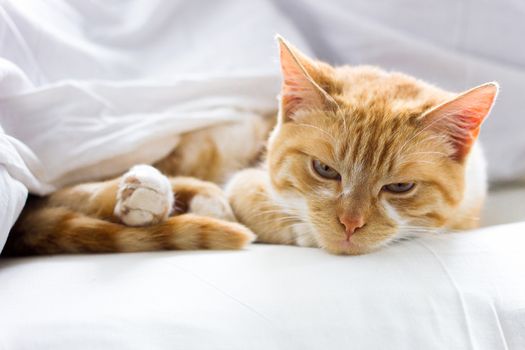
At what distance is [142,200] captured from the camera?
1.36 metres

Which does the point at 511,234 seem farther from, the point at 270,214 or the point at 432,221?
the point at 270,214

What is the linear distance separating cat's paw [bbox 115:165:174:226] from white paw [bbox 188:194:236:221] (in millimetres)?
125

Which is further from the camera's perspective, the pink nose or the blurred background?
the blurred background

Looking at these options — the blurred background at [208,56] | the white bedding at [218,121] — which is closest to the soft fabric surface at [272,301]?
the white bedding at [218,121]

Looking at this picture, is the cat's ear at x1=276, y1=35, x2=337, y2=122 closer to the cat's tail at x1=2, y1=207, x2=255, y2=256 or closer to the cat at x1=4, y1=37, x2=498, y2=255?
the cat at x1=4, y1=37, x2=498, y2=255

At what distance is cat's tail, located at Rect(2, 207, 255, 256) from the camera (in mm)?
1326

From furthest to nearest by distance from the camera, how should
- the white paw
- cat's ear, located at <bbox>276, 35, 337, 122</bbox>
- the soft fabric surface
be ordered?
the white paw → cat's ear, located at <bbox>276, 35, 337, 122</bbox> → the soft fabric surface

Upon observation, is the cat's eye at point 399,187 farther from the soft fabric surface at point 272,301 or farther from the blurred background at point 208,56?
the blurred background at point 208,56

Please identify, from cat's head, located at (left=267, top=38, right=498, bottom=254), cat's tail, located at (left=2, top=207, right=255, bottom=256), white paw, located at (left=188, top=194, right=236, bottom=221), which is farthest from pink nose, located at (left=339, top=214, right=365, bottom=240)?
white paw, located at (left=188, top=194, right=236, bottom=221)

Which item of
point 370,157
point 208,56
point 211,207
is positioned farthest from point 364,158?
point 208,56

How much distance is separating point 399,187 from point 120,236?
0.64m

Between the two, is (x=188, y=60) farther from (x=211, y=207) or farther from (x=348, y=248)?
(x=348, y=248)

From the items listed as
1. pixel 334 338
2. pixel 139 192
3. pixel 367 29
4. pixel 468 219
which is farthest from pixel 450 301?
pixel 367 29

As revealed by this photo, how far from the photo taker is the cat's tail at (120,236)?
1.33m
